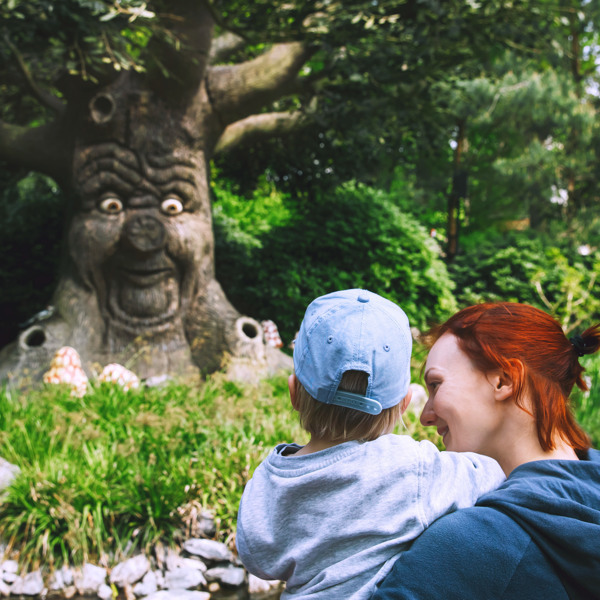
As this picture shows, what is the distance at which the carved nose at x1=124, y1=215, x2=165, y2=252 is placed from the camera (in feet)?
18.7

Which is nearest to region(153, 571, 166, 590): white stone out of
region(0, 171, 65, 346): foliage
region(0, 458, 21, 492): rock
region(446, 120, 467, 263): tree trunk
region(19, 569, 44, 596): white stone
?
region(19, 569, 44, 596): white stone

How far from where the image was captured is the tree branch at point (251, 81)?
623 centimetres

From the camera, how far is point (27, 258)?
24.6ft

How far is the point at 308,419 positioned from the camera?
3.98 ft

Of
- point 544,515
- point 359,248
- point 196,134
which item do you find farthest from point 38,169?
point 544,515

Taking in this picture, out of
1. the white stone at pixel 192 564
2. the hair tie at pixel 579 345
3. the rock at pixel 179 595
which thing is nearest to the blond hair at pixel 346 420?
the hair tie at pixel 579 345

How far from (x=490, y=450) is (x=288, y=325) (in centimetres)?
593

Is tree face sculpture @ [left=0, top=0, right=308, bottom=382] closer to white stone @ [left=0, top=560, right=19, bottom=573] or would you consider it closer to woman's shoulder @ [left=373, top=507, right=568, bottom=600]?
white stone @ [left=0, top=560, right=19, bottom=573]

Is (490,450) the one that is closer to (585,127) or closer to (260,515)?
(260,515)

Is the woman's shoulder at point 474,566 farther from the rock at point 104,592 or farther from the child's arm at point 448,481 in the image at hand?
the rock at point 104,592

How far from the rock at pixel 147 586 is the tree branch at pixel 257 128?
506 cm

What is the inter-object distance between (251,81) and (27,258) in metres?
3.65

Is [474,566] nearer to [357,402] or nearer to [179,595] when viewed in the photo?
[357,402]

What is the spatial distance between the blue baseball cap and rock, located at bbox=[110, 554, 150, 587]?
2337 millimetres
